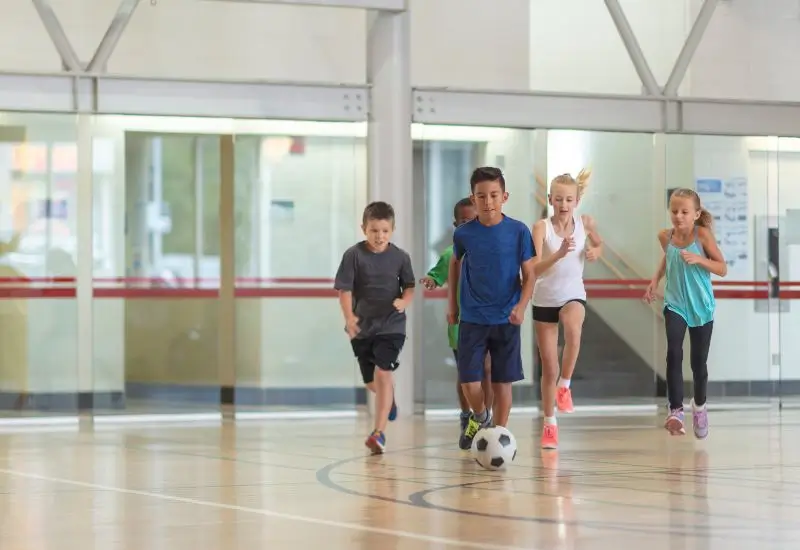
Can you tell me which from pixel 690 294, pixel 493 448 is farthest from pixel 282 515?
pixel 690 294

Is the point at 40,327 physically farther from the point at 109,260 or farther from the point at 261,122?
the point at 261,122

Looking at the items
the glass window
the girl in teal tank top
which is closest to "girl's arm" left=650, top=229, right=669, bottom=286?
the girl in teal tank top

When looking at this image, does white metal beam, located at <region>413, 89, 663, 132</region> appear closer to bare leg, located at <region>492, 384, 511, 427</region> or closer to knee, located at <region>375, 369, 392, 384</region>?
knee, located at <region>375, 369, 392, 384</region>

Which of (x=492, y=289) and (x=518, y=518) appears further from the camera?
(x=492, y=289)

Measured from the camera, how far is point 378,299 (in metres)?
8.62

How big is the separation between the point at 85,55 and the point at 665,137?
17.9ft

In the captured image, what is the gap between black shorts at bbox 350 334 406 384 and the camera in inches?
336

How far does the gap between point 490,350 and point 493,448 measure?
0.79 m

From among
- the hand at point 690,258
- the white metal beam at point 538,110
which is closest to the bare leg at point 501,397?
the hand at point 690,258

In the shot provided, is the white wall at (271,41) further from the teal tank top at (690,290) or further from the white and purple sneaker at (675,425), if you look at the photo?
the white and purple sneaker at (675,425)

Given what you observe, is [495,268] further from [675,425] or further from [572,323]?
[675,425]

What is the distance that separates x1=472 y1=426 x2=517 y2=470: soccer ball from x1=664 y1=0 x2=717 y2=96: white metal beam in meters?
6.60

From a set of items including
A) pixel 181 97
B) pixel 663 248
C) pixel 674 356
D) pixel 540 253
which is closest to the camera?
pixel 540 253

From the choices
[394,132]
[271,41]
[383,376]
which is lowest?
[383,376]
